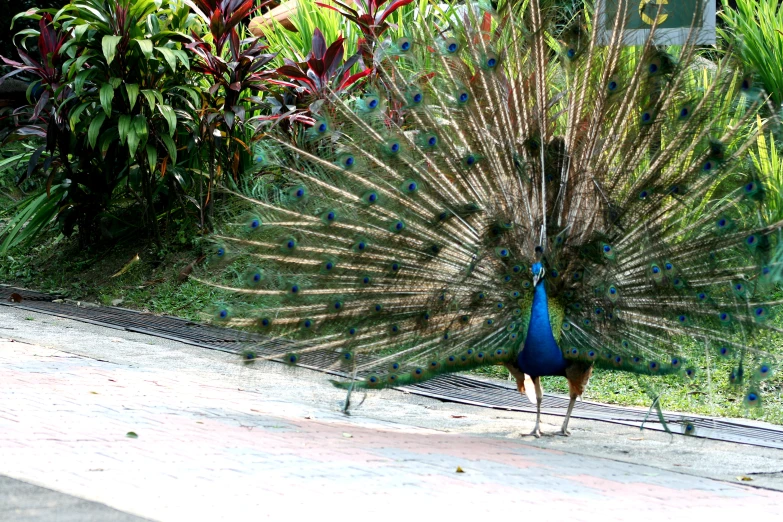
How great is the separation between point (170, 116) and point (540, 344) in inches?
230

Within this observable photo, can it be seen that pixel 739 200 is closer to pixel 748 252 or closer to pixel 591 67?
pixel 748 252

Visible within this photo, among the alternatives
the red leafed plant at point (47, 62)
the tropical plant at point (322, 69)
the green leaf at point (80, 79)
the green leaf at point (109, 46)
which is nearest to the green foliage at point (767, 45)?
the tropical plant at point (322, 69)

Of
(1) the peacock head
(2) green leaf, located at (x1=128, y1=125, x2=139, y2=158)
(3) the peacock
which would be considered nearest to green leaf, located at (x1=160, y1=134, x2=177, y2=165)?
(2) green leaf, located at (x1=128, y1=125, x2=139, y2=158)

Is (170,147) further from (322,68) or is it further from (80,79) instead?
(322,68)

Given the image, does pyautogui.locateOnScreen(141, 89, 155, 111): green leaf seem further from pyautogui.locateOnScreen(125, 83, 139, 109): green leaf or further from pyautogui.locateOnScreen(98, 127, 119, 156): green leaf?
pyautogui.locateOnScreen(98, 127, 119, 156): green leaf

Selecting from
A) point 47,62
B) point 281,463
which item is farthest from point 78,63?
point 281,463

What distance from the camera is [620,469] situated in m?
5.51

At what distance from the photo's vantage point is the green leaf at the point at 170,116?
1042cm

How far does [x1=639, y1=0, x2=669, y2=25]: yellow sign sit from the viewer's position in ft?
20.1

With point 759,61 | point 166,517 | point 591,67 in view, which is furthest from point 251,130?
point 166,517

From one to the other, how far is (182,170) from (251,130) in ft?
3.54

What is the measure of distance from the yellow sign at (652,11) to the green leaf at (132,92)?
5759 millimetres

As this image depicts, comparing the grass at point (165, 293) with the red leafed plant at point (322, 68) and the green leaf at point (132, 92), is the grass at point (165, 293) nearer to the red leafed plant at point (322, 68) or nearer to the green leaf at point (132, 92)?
the green leaf at point (132, 92)

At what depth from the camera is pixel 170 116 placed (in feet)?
34.2
